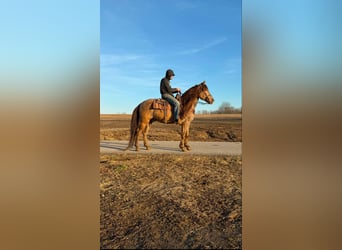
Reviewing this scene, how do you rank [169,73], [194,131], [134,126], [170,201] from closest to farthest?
[170,201] < [169,73] < [134,126] < [194,131]

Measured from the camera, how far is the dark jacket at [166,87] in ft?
7.18

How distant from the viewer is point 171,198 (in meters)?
1.78

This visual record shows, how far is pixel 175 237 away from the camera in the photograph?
140 cm

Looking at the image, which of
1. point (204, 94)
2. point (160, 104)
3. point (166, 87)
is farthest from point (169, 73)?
point (160, 104)

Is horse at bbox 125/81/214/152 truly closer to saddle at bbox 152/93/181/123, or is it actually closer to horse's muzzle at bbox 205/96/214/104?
saddle at bbox 152/93/181/123

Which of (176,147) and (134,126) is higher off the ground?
(134,126)

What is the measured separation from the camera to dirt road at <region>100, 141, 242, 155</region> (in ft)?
8.23

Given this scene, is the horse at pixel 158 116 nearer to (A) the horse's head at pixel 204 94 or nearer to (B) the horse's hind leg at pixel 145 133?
(B) the horse's hind leg at pixel 145 133

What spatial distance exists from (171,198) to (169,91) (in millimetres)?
1119

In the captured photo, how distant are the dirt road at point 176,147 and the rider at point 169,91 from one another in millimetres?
349

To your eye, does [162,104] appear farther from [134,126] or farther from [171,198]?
[171,198]
